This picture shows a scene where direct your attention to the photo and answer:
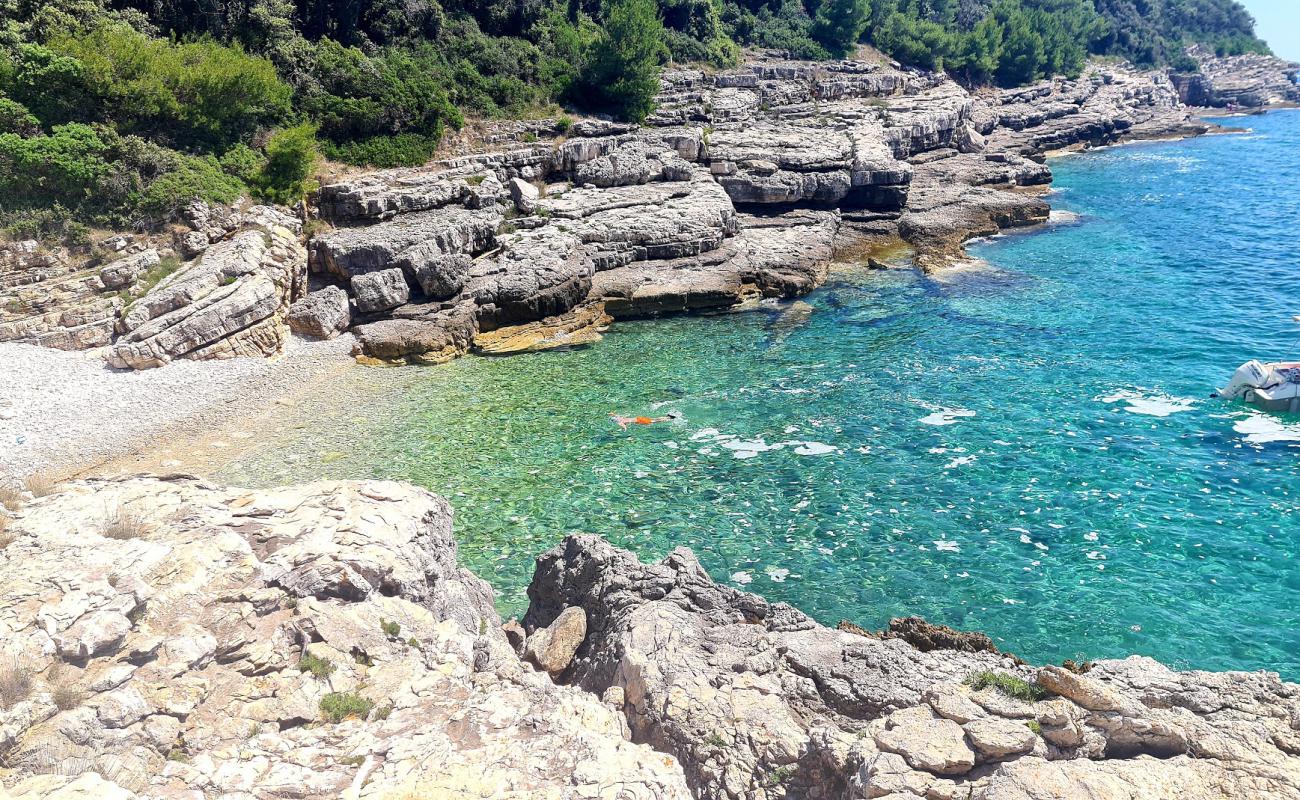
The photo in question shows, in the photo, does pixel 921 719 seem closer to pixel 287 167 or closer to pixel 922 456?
pixel 922 456

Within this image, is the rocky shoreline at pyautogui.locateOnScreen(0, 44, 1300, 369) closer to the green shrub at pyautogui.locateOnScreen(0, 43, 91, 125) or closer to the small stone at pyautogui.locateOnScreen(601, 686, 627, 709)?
the green shrub at pyautogui.locateOnScreen(0, 43, 91, 125)

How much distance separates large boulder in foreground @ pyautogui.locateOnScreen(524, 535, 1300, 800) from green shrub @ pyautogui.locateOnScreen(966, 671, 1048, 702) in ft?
0.05

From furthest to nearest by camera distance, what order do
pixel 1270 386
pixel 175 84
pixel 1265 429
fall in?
pixel 175 84 → pixel 1270 386 → pixel 1265 429

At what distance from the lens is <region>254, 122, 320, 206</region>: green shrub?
28422 mm

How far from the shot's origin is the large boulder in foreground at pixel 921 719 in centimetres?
622

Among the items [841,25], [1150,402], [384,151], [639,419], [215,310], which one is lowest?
[639,419]

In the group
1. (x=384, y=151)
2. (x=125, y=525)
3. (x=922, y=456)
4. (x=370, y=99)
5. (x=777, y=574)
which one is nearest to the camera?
(x=125, y=525)

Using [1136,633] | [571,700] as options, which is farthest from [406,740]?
[1136,633]

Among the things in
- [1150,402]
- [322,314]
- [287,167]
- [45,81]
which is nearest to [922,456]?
[1150,402]

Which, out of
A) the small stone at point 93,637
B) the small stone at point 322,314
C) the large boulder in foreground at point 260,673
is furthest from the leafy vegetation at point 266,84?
the small stone at point 93,637

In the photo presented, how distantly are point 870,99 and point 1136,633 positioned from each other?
2044 inches

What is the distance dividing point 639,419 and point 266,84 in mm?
22849

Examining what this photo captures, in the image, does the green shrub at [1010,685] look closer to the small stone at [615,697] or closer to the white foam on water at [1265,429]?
the small stone at [615,697]

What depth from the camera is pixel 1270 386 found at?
1931 cm
